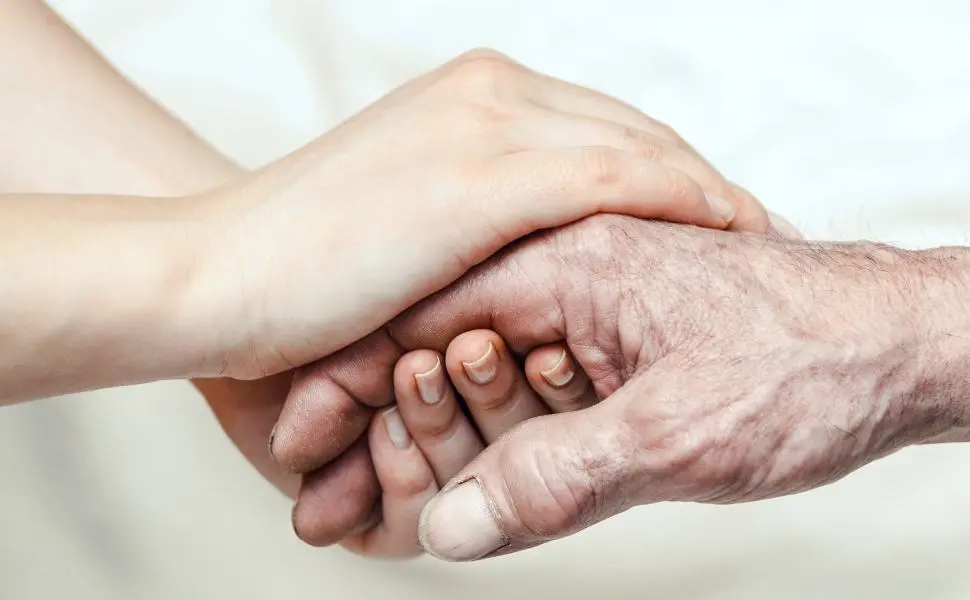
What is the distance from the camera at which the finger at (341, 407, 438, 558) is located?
3.39 ft

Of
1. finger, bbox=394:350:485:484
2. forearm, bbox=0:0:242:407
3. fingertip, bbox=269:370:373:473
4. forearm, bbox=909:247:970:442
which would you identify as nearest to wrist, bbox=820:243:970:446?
forearm, bbox=909:247:970:442

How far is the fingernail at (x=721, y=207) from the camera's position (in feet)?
3.23

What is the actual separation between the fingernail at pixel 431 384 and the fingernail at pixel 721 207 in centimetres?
29

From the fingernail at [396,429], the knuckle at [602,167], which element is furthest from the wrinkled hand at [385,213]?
the fingernail at [396,429]

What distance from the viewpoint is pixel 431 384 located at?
963 millimetres

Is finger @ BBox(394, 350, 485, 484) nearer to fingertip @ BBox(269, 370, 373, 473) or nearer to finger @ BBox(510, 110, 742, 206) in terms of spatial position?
fingertip @ BBox(269, 370, 373, 473)

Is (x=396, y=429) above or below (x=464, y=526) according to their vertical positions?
above

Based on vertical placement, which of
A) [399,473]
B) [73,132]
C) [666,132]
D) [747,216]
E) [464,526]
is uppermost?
[73,132]

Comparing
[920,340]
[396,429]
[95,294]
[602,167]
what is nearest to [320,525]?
[396,429]

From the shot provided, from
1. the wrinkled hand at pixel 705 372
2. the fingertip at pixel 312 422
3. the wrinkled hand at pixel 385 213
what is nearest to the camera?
the wrinkled hand at pixel 705 372

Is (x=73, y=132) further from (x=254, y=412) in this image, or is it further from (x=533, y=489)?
(x=533, y=489)

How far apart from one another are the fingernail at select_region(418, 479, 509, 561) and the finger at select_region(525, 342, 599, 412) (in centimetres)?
18

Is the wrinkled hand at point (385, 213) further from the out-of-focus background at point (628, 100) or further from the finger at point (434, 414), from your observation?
the out-of-focus background at point (628, 100)

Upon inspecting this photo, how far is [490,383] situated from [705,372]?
0.23 metres
